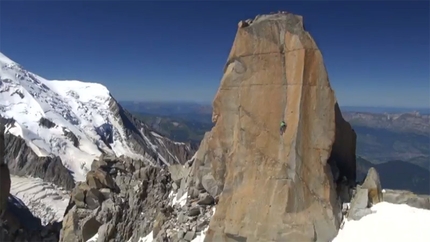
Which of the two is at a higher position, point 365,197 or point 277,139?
point 277,139

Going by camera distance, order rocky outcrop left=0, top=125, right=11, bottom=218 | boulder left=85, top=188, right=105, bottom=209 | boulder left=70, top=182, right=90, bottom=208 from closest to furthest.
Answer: boulder left=85, top=188, right=105, bottom=209, boulder left=70, top=182, right=90, bottom=208, rocky outcrop left=0, top=125, right=11, bottom=218

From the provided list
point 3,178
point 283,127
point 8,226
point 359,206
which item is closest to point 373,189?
point 359,206

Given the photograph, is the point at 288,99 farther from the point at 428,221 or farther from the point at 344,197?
the point at 428,221

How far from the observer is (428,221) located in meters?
31.1

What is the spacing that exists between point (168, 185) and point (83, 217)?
1438 centimetres

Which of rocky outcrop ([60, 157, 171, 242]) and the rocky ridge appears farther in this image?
rocky outcrop ([60, 157, 171, 242])

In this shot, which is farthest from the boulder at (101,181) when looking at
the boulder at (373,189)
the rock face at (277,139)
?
the boulder at (373,189)

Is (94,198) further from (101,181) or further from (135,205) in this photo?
(135,205)

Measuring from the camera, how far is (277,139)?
33.8 meters

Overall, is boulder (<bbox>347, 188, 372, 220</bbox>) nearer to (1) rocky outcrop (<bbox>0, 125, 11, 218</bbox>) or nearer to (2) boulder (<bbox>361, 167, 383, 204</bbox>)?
(2) boulder (<bbox>361, 167, 383, 204</bbox>)

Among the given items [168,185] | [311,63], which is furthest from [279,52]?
[168,185]

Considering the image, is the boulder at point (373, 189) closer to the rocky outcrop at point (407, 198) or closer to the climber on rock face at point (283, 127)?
the rocky outcrop at point (407, 198)

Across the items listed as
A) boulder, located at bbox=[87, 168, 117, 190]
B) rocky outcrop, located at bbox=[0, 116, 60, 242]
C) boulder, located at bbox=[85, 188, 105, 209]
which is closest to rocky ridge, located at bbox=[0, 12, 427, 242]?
boulder, located at bbox=[85, 188, 105, 209]

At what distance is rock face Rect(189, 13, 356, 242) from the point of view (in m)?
32.4
